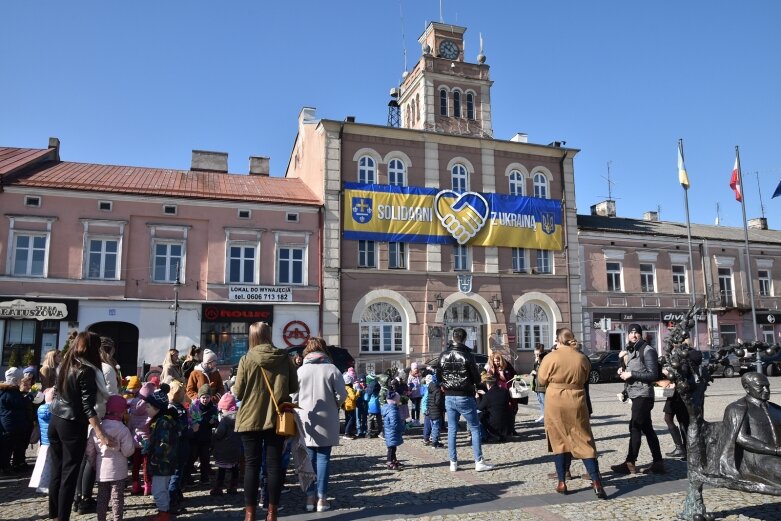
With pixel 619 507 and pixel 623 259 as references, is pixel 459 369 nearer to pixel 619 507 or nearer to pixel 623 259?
pixel 619 507

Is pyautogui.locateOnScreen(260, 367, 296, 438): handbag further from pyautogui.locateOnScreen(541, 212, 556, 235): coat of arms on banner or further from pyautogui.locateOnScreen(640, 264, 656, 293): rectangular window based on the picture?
pyautogui.locateOnScreen(640, 264, 656, 293): rectangular window

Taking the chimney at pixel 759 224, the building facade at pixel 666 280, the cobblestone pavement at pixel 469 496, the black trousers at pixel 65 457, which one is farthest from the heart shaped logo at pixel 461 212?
the chimney at pixel 759 224

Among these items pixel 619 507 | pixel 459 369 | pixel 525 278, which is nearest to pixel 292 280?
pixel 525 278

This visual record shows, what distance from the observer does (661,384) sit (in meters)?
8.20

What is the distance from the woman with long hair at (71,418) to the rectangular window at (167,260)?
1817cm

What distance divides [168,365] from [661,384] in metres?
7.30

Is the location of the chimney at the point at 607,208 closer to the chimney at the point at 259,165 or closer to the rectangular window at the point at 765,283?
the rectangular window at the point at 765,283

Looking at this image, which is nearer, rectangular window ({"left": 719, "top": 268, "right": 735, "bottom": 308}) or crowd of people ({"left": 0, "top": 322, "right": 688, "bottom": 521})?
crowd of people ({"left": 0, "top": 322, "right": 688, "bottom": 521})

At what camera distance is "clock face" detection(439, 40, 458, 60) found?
31.3 m

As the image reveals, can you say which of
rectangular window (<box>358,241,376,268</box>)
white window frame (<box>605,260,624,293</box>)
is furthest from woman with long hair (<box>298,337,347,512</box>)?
white window frame (<box>605,260,624,293</box>)

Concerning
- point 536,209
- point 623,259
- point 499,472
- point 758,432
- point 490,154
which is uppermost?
point 490,154

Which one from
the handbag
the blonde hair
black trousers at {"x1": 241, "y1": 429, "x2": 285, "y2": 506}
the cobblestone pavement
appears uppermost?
the blonde hair

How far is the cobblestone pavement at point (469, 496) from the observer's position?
6.05 meters

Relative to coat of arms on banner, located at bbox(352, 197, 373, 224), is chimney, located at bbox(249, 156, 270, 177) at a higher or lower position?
higher
